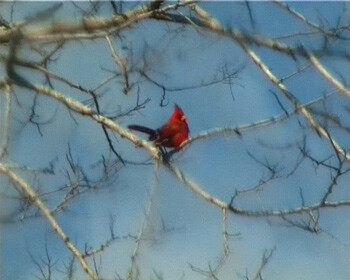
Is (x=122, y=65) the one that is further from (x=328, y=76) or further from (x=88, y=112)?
(x=328, y=76)

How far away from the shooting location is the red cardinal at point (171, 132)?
325cm

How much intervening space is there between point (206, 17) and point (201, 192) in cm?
87

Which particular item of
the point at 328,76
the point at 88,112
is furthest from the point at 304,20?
the point at 88,112

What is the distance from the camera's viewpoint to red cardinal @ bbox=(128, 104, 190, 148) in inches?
128

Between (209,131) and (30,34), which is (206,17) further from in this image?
(30,34)

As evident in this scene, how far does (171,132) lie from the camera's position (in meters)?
3.36

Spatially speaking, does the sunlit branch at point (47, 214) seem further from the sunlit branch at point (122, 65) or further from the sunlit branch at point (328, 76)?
the sunlit branch at point (328, 76)

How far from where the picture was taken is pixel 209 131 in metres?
3.08

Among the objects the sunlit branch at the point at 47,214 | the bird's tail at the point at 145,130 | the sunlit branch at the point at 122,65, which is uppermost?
the sunlit branch at the point at 122,65

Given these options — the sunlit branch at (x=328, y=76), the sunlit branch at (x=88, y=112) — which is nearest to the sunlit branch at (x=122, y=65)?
the sunlit branch at (x=88, y=112)

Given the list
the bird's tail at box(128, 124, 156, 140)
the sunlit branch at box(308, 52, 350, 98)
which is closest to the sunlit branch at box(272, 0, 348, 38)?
the sunlit branch at box(308, 52, 350, 98)

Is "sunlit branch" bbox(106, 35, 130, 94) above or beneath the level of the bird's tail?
above

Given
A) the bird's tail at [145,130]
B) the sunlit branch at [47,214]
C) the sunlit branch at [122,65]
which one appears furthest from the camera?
the bird's tail at [145,130]

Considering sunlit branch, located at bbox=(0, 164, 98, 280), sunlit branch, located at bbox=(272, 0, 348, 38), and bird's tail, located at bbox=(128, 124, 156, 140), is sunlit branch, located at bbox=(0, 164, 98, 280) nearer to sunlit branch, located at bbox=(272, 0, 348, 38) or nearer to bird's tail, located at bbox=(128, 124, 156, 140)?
bird's tail, located at bbox=(128, 124, 156, 140)
